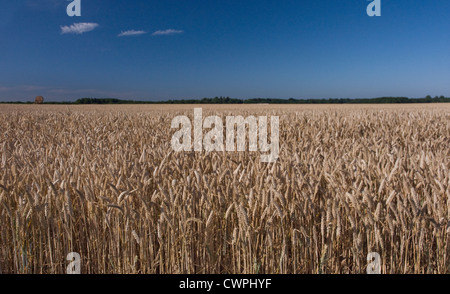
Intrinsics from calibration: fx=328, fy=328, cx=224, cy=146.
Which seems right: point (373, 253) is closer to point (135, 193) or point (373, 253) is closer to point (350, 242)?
point (350, 242)

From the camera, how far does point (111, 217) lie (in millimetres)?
2217

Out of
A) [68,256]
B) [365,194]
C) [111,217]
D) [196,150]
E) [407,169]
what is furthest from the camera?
[196,150]

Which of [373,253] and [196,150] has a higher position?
[196,150]

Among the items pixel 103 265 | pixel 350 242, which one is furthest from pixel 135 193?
pixel 350 242

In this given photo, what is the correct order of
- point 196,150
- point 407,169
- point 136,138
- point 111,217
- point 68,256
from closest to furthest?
point 68,256 < point 111,217 < point 407,169 < point 196,150 < point 136,138

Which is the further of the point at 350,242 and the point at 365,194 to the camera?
the point at 350,242

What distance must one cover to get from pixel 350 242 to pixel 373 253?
0.65 feet
